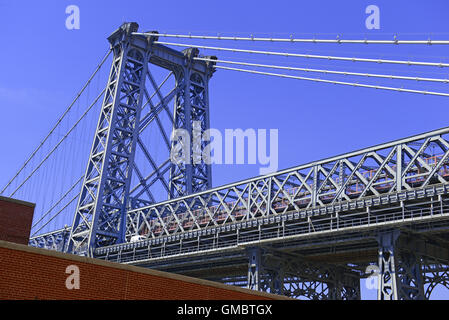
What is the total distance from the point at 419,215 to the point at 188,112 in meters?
37.4

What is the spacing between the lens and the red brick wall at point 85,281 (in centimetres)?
1878

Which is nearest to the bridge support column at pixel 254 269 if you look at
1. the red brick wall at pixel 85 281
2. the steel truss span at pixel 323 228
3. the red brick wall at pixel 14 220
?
the steel truss span at pixel 323 228

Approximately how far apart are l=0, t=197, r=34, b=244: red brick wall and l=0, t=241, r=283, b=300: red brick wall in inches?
474

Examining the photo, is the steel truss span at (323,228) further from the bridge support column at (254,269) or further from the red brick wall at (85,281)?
the red brick wall at (85,281)

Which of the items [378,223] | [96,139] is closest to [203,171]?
[96,139]

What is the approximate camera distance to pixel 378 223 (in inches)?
1559

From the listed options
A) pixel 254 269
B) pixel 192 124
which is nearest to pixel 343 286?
pixel 254 269

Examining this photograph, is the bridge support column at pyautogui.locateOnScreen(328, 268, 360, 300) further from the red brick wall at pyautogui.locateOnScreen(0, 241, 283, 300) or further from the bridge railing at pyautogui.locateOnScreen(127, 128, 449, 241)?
the red brick wall at pyautogui.locateOnScreen(0, 241, 283, 300)

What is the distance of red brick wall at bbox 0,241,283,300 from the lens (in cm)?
1878

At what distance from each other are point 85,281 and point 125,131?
48767 mm

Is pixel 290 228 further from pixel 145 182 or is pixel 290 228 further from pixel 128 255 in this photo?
pixel 145 182

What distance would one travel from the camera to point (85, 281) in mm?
20188

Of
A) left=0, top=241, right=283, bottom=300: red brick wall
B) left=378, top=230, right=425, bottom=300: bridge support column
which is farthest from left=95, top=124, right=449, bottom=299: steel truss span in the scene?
left=0, top=241, right=283, bottom=300: red brick wall

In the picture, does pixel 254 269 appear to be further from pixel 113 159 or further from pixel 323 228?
pixel 113 159
